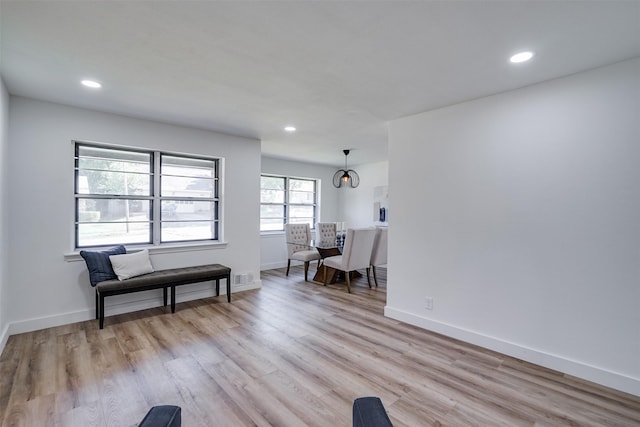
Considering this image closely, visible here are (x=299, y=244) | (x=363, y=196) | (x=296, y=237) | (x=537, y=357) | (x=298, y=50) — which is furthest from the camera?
(x=363, y=196)

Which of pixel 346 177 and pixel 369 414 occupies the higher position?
pixel 346 177

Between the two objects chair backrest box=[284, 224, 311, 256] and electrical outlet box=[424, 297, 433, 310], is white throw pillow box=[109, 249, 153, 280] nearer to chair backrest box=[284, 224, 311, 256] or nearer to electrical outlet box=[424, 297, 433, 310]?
chair backrest box=[284, 224, 311, 256]

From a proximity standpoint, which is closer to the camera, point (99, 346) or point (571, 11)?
point (571, 11)

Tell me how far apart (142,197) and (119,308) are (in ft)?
4.82

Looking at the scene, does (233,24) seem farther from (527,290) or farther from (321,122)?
(527,290)

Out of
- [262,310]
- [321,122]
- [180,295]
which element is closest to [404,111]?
[321,122]

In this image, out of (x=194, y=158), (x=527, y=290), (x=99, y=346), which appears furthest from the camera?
(x=194, y=158)

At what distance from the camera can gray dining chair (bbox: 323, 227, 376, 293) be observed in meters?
4.83

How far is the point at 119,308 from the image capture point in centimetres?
377

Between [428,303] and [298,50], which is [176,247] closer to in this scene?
[298,50]

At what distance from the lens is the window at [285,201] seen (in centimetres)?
686

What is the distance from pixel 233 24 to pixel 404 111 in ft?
7.20

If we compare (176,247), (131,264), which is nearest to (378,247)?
(176,247)

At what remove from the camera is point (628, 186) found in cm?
225
